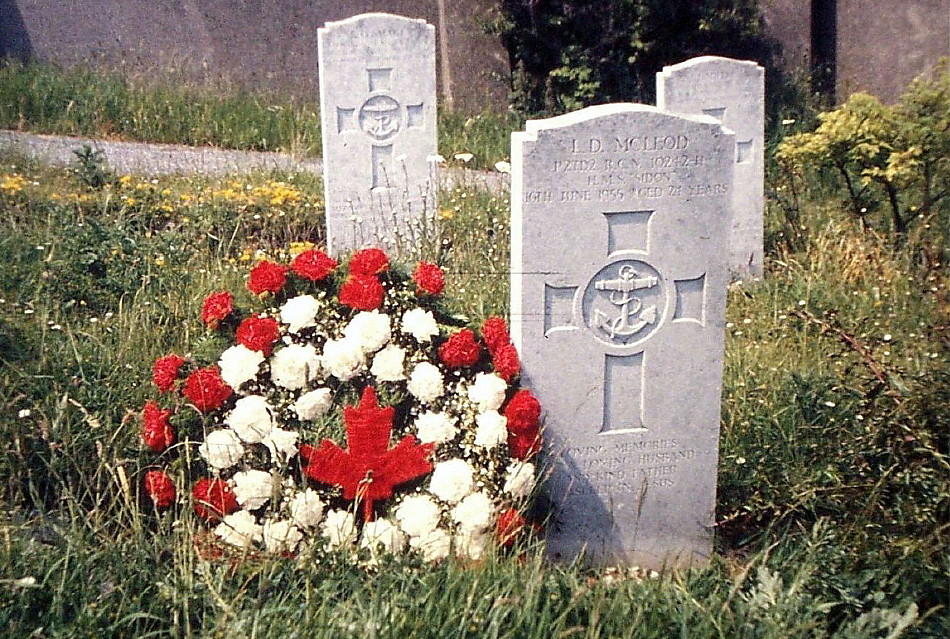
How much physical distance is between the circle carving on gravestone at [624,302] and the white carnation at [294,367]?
35.1 inches

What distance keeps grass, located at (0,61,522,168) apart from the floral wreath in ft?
21.3

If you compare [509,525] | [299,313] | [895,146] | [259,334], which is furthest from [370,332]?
[895,146]

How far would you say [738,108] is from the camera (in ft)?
21.2

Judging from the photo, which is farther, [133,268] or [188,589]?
[133,268]

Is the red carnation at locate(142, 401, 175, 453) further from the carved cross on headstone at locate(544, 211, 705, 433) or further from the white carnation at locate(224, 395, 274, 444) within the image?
the carved cross on headstone at locate(544, 211, 705, 433)

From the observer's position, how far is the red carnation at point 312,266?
368cm

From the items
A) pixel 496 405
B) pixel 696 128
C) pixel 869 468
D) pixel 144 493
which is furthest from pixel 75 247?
pixel 869 468

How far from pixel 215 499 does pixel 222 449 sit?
0.52 ft

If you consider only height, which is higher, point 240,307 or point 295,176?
point 295,176

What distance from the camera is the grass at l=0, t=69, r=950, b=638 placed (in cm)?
262

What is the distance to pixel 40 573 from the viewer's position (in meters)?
2.66

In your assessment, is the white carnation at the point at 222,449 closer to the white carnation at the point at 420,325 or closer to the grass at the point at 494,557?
the grass at the point at 494,557

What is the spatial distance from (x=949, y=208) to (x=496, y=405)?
4713mm

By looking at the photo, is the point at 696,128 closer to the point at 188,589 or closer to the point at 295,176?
the point at 188,589
